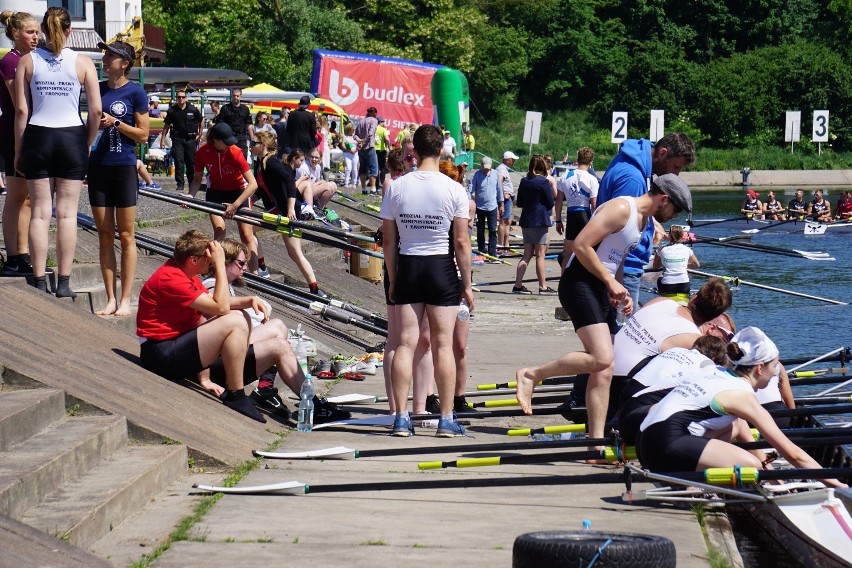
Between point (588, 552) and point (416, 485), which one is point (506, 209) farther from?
point (588, 552)

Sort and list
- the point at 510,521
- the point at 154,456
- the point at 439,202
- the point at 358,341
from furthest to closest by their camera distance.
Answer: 1. the point at 358,341
2. the point at 439,202
3. the point at 154,456
4. the point at 510,521

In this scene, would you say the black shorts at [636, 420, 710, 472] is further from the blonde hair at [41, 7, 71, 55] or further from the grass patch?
the blonde hair at [41, 7, 71, 55]

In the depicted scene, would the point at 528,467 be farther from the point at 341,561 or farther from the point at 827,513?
the point at 341,561

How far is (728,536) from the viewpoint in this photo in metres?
6.01

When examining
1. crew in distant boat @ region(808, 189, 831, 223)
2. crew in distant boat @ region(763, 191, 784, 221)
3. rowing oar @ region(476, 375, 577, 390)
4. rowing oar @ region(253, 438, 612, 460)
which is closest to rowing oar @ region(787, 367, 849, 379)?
rowing oar @ region(476, 375, 577, 390)

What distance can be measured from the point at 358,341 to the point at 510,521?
6800mm

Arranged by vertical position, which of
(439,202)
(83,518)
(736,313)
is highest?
(439,202)

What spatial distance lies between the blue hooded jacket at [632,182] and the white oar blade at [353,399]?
222 centimetres

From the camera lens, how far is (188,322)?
779cm

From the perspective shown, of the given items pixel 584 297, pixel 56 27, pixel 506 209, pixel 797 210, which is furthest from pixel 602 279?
pixel 797 210

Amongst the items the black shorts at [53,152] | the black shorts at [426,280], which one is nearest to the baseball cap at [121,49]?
the black shorts at [53,152]

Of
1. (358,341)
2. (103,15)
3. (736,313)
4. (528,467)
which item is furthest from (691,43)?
(528,467)

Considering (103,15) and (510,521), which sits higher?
(103,15)

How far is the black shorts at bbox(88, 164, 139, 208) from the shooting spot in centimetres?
888
